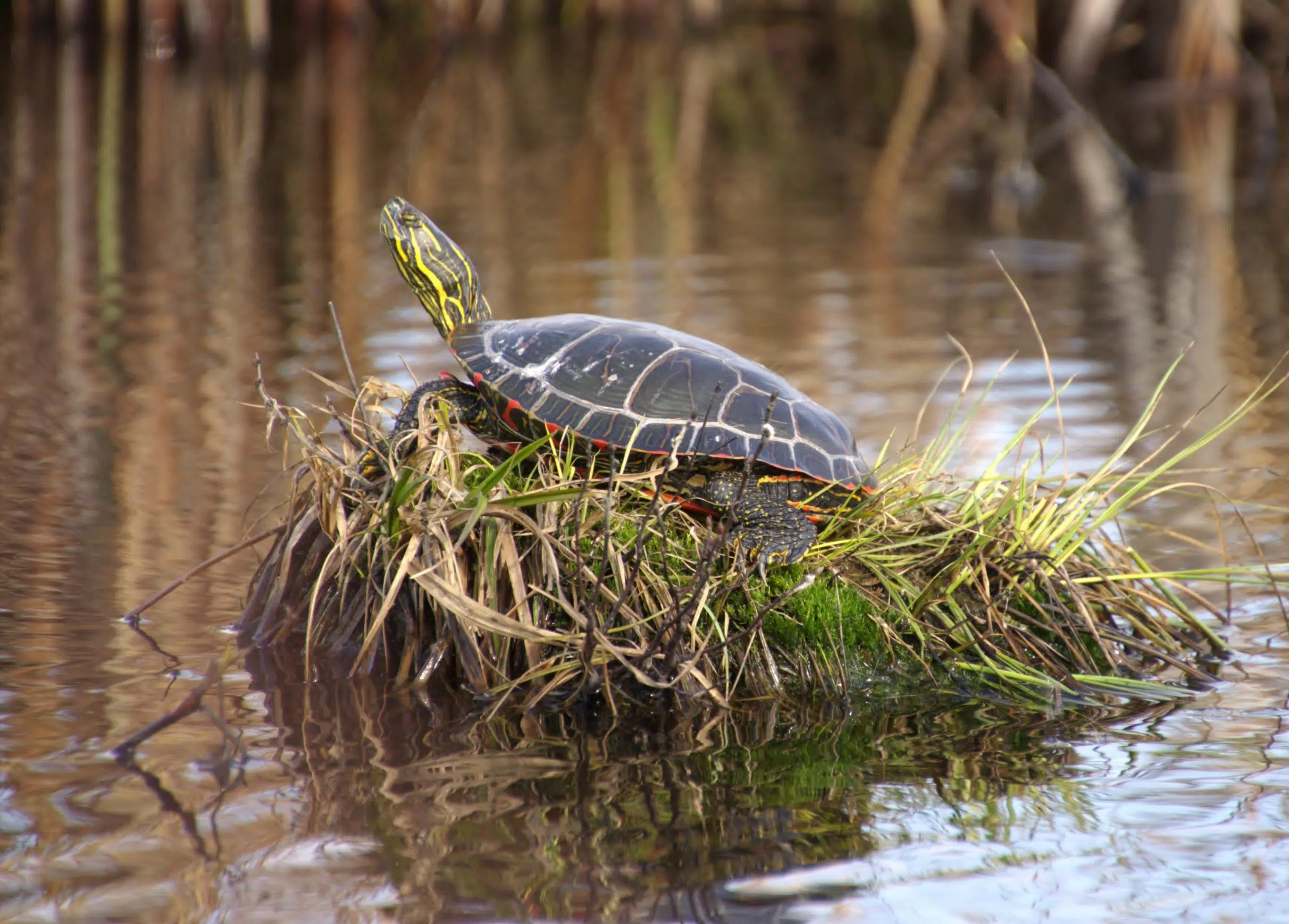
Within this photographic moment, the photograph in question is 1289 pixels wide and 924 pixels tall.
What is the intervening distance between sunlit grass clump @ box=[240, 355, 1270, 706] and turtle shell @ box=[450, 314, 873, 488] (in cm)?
13

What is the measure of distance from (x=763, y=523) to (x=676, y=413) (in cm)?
44

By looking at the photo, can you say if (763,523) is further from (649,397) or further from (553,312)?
(553,312)

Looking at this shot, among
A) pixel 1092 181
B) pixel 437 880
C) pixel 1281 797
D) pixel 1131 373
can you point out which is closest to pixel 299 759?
pixel 437 880

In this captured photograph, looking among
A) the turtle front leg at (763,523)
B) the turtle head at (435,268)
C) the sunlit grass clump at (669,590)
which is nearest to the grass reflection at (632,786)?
the sunlit grass clump at (669,590)

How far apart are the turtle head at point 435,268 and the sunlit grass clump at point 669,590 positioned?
0.52m

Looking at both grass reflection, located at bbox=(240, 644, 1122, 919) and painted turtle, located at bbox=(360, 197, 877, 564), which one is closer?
grass reflection, located at bbox=(240, 644, 1122, 919)

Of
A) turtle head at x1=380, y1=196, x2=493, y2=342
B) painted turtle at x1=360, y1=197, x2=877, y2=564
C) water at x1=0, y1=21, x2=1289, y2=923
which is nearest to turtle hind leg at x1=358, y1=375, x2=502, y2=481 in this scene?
painted turtle at x1=360, y1=197, x2=877, y2=564

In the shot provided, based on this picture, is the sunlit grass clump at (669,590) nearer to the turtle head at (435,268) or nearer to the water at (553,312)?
the water at (553,312)

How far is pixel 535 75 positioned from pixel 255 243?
12253mm

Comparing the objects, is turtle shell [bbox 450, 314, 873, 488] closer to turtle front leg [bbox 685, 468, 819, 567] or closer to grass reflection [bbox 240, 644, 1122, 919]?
turtle front leg [bbox 685, 468, 819, 567]

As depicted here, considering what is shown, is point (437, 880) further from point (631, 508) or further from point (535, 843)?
point (631, 508)

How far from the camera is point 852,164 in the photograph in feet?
53.7

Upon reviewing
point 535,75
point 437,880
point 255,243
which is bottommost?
point 437,880

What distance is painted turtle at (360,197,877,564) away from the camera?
13.6 feet
